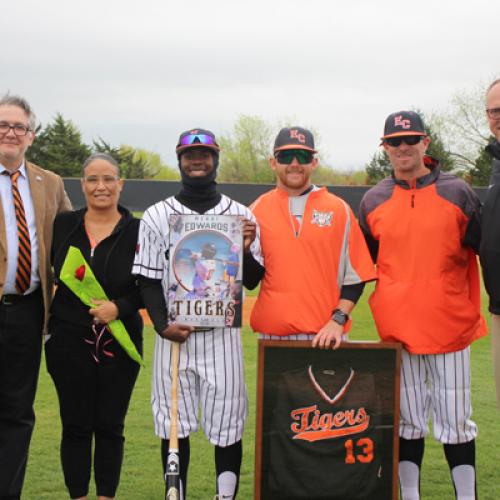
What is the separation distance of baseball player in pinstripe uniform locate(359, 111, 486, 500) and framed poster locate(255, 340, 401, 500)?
18cm

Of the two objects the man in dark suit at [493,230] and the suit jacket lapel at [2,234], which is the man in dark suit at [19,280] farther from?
the man in dark suit at [493,230]

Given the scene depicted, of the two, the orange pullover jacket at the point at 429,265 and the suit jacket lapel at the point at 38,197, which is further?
the suit jacket lapel at the point at 38,197

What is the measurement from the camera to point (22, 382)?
4.09 meters

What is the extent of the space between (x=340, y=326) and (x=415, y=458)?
0.88 m

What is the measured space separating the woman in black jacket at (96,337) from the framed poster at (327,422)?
76 cm

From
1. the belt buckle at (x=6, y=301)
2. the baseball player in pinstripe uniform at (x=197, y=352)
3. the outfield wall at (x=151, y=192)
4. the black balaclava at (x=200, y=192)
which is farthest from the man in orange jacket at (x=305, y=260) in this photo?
the outfield wall at (x=151, y=192)

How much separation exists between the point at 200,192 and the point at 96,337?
92cm

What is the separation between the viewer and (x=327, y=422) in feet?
12.7

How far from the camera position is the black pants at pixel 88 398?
393cm

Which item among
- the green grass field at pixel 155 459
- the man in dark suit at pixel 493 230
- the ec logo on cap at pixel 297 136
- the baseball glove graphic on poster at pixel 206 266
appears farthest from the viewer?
the green grass field at pixel 155 459

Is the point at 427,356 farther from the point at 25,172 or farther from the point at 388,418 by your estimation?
the point at 25,172

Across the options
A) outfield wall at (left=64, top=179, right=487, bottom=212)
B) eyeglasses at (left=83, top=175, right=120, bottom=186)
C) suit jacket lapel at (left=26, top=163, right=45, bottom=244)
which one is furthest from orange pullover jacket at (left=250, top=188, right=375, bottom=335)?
outfield wall at (left=64, top=179, right=487, bottom=212)

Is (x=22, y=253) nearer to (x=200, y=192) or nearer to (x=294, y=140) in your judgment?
(x=200, y=192)

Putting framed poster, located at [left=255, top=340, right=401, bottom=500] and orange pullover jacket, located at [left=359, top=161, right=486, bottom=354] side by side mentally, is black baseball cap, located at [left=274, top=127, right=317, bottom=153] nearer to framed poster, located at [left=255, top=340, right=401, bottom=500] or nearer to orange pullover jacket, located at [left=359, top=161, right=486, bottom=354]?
orange pullover jacket, located at [left=359, top=161, right=486, bottom=354]
